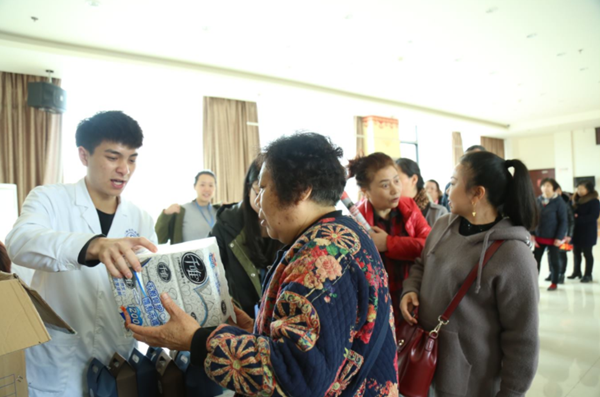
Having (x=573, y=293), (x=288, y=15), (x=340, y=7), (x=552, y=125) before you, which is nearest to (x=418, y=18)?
(x=340, y=7)

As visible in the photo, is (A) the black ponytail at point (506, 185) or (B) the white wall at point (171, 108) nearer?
(A) the black ponytail at point (506, 185)

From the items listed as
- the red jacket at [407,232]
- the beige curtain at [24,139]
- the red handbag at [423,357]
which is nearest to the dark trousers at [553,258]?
the red jacket at [407,232]

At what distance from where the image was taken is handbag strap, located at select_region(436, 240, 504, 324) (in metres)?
1.40

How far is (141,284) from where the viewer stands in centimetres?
93

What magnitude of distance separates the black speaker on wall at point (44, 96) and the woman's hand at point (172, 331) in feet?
17.1

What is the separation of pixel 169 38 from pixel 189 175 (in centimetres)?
288

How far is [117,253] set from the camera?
94 cm

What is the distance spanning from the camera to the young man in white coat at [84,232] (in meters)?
1.21

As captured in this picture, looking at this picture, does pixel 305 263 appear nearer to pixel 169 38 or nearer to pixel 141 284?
pixel 141 284

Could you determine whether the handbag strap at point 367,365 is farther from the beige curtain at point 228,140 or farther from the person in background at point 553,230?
the beige curtain at point 228,140

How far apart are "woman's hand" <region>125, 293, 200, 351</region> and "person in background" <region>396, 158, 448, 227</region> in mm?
2169

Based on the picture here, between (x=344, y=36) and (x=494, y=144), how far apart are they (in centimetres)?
1118

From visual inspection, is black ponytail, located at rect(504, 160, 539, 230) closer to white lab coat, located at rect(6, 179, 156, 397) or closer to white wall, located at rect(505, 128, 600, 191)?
white lab coat, located at rect(6, 179, 156, 397)

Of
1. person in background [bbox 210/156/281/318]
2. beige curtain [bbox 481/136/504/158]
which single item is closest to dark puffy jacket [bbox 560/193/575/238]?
person in background [bbox 210/156/281/318]
